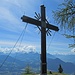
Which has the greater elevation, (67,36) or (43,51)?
(67,36)

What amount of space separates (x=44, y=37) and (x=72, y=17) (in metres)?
2.61

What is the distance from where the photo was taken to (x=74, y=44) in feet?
37.9

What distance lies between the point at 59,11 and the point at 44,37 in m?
2.55

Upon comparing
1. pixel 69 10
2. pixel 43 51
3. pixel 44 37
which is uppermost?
pixel 69 10

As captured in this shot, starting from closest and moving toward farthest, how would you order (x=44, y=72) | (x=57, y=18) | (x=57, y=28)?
(x=44, y=72), (x=57, y=28), (x=57, y=18)

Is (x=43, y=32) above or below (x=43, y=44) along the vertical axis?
above

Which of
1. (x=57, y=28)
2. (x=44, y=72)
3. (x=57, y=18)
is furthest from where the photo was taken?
(x=57, y=18)

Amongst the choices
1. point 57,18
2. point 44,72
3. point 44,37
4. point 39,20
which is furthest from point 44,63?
point 57,18

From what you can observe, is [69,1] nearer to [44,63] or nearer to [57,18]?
[57,18]

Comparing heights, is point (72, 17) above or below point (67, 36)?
above

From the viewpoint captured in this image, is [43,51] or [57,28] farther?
[57,28]

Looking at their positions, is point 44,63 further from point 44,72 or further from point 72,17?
point 72,17

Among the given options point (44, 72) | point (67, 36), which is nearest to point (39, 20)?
point (44, 72)

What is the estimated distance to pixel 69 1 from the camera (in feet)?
35.4
